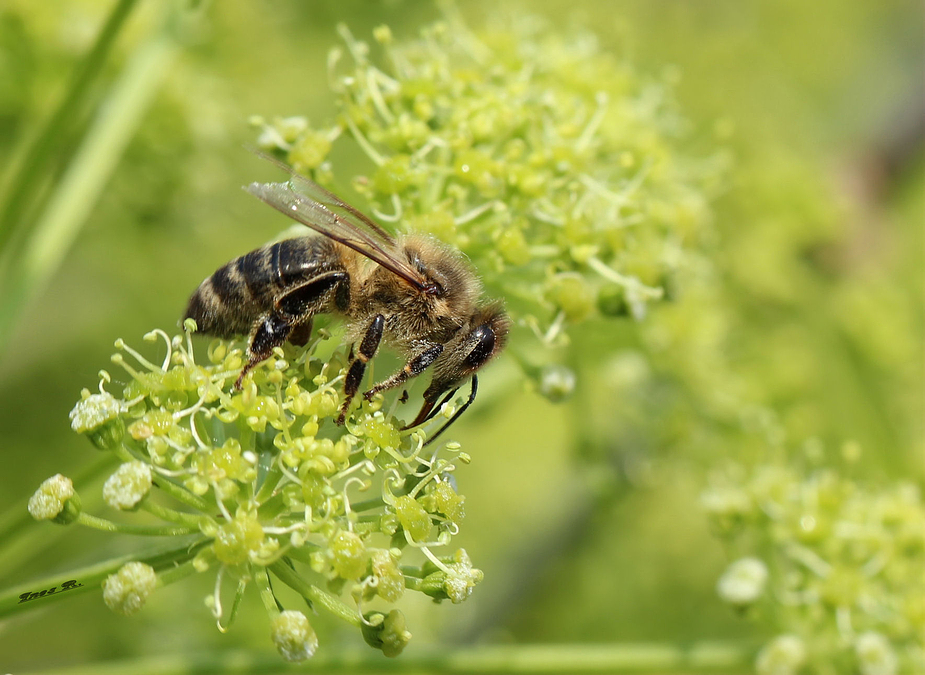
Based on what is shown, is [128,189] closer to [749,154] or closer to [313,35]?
[313,35]

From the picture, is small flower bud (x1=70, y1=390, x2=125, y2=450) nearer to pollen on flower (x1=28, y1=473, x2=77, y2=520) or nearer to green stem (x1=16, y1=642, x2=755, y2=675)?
pollen on flower (x1=28, y1=473, x2=77, y2=520)

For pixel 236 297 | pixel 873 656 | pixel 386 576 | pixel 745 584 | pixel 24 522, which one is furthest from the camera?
pixel 745 584

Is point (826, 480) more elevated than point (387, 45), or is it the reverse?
point (387, 45)

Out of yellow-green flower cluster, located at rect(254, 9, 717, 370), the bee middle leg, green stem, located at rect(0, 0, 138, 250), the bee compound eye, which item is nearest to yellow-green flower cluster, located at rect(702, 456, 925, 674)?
yellow-green flower cluster, located at rect(254, 9, 717, 370)

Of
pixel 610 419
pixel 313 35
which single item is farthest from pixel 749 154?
pixel 313 35

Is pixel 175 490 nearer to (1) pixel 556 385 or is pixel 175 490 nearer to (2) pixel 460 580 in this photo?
(2) pixel 460 580

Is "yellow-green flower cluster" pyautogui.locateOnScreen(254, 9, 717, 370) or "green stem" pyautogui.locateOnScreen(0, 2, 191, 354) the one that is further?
"green stem" pyautogui.locateOnScreen(0, 2, 191, 354)

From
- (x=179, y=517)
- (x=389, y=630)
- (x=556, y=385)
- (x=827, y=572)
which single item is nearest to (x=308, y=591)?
(x=389, y=630)
